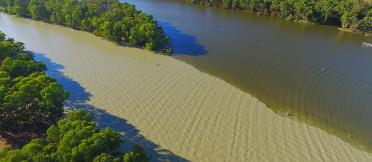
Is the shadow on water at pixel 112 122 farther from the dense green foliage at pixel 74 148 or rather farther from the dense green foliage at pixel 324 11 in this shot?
the dense green foliage at pixel 324 11

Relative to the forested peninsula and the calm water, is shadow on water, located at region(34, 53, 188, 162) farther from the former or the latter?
the calm water

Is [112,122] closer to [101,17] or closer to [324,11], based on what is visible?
[101,17]

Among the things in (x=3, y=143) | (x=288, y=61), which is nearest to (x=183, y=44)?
(x=288, y=61)

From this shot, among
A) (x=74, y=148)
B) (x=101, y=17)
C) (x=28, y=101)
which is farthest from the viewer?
(x=101, y=17)

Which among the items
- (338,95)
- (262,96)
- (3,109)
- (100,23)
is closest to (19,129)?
(3,109)

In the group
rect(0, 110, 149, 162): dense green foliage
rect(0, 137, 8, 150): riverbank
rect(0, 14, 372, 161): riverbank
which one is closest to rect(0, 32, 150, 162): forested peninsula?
rect(0, 110, 149, 162): dense green foliage

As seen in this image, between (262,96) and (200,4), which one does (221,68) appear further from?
(200,4)

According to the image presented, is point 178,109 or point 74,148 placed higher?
point 74,148
